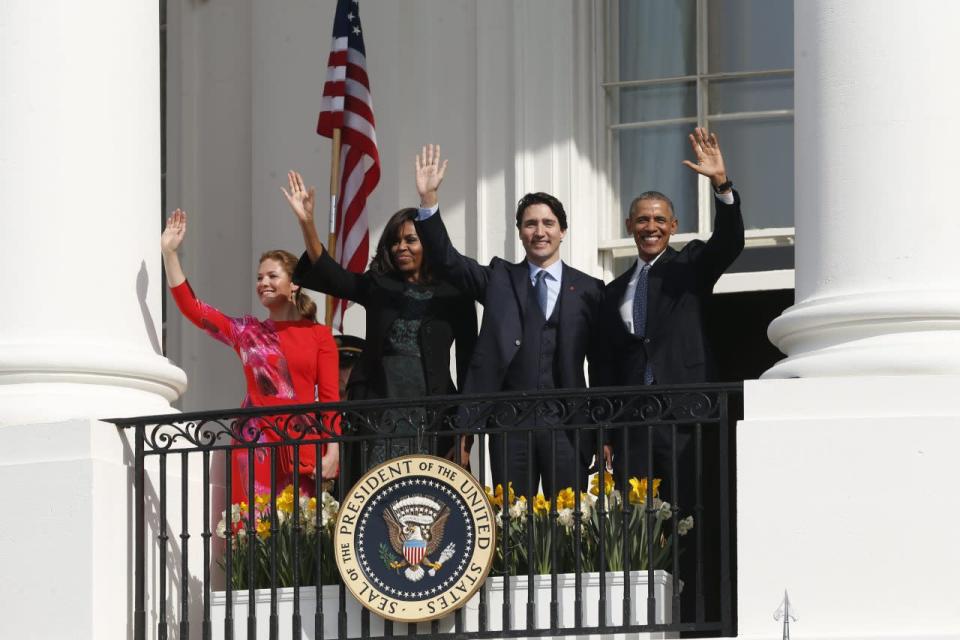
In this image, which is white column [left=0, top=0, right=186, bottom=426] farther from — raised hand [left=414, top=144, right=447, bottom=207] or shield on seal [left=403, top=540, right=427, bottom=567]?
shield on seal [left=403, top=540, right=427, bottom=567]

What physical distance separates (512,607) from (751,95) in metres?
4.71

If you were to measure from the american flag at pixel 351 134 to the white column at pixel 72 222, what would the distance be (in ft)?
8.59

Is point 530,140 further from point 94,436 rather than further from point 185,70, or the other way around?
point 94,436

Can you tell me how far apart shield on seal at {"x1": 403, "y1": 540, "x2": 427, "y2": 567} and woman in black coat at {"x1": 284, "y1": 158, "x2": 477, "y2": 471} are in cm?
101

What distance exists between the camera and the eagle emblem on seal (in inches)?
440

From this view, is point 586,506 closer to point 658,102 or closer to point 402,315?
point 402,315

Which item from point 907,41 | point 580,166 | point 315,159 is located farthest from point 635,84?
point 907,41

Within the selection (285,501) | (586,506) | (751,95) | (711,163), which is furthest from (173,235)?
(751,95)

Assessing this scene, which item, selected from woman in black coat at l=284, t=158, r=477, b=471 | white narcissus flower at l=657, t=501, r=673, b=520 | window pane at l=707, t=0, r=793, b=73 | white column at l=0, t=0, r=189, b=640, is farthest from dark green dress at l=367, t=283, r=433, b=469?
window pane at l=707, t=0, r=793, b=73

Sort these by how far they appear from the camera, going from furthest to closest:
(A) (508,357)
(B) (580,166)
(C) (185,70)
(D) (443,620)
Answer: (C) (185,70), (B) (580,166), (A) (508,357), (D) (443,620)

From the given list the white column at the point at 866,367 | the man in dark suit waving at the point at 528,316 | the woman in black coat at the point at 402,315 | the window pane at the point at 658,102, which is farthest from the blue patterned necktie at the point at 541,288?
the window pane at the point at 658,102

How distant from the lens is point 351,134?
575 inches

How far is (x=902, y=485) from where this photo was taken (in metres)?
10.5

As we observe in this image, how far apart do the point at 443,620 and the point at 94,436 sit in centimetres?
177
